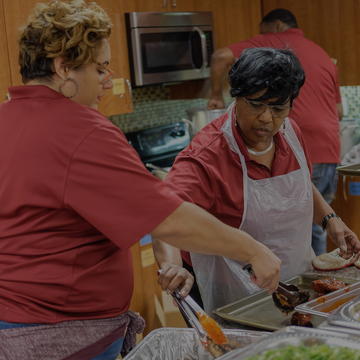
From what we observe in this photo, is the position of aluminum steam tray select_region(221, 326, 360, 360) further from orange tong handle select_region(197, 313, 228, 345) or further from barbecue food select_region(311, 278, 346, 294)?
barbecue food select_region(311, 278, 346, 294)

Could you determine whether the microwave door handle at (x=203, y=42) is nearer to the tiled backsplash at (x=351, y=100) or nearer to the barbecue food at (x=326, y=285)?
the tiled backsplash at (x=351, y=100)

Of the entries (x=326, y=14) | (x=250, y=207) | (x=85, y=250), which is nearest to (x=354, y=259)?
(x=250, y=207)

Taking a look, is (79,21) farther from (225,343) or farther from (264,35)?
(264,35)

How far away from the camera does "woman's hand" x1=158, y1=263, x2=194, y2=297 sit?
5.58 ft

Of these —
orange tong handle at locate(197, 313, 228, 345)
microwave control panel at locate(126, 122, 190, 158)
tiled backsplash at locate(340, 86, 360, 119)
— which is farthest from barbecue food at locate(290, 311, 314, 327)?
tiled backsplash at locate(340, 86, 360, 119)

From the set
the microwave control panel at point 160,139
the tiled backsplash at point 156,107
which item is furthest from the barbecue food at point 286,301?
the tiled backsplash at point 156,107

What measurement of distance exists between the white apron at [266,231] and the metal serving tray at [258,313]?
0.12 m

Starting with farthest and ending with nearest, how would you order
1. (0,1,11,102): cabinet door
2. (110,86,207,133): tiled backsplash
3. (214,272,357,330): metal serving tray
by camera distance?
(110,86,207,133): tiled backsplash
(0,1,11,102): cabinet door
(214,272,357,330): metal serving tray

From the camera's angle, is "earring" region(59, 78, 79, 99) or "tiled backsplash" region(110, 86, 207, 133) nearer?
"earring" region(59, 78, 79, 99)

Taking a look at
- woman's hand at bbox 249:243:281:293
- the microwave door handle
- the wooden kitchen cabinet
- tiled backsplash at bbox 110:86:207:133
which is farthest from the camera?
tiled backsplash at bbox 110:86:207:133

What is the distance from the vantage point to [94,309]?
1668 mm

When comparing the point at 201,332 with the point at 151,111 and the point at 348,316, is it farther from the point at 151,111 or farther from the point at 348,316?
the point at 151,111

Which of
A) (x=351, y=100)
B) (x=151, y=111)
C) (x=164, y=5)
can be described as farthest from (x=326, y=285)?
(x=351, y=100)

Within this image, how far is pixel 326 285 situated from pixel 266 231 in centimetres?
27
